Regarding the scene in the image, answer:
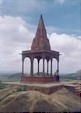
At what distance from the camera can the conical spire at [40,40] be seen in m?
25.7

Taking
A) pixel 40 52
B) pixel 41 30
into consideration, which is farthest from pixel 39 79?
pixel 41 30

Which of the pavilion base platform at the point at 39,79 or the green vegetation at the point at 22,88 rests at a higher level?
the pavilion base platform at the point at 39,79

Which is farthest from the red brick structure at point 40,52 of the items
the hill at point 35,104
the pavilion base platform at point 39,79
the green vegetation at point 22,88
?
the hill at point 35,104

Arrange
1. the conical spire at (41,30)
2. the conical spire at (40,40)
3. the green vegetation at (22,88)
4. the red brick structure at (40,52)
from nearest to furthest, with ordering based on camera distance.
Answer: the green vegetation at (22,88) < the red brick structure at (40,52) < the conical spire at (40,40) < the conical spire at (41,30)

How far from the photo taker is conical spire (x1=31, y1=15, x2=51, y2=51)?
25.7 m

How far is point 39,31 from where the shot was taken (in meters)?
26.8

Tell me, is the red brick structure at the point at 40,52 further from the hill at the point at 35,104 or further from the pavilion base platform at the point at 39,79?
the hill at the point at 35,104

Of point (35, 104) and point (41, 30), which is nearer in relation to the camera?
point (35, 104)

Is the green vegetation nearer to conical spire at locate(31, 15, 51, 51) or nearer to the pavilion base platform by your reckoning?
the pavilion base platform

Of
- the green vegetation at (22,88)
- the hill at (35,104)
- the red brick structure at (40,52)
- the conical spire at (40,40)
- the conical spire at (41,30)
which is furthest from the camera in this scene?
the conical spire at (41,30)

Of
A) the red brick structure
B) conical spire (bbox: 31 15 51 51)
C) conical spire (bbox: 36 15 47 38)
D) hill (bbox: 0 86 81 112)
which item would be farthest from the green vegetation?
conical spire (bbox: 36 15 47 38)

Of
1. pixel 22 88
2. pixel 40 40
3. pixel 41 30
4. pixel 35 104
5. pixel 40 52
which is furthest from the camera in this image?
pixel 41 30

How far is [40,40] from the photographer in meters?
26.2

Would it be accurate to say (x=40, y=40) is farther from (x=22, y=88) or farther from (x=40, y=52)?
(x=22, y=88)
